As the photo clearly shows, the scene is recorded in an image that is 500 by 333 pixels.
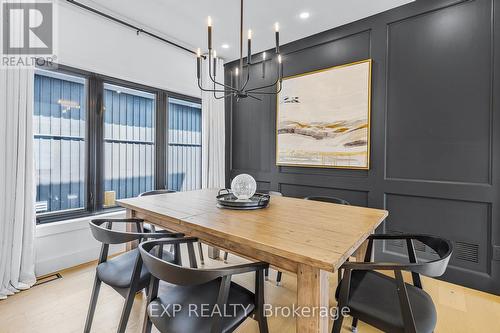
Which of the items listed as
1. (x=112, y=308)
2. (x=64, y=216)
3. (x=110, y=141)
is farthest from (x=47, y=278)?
(x=110, y=141)

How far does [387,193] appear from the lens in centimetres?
265

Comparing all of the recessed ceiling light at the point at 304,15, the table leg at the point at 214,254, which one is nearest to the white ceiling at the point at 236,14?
the recessed ceiling light at the point at 304,15

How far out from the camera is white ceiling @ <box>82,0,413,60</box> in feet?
8.22

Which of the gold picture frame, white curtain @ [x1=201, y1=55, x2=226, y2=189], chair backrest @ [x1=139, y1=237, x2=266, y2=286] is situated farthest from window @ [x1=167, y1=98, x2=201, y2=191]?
chair backrest @ [x1=139, y1=237, x2=266, y2=286]

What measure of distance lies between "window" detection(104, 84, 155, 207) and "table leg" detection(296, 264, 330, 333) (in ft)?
8.87

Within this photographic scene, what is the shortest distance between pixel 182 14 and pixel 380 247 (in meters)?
3.39

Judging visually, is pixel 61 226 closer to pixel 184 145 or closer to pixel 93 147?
pixel 93 147

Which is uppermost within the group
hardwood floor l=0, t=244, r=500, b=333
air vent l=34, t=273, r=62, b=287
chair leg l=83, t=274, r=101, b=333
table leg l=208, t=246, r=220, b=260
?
chair leg l=83, t=274, r=101, b=333

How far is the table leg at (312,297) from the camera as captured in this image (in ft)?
3.45

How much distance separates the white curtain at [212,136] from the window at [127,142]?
745 mm

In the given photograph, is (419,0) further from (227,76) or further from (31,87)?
(31,87)

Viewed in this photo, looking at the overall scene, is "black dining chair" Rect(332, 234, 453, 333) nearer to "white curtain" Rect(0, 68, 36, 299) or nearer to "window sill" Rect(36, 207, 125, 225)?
"white curtain" Rect(0, 68, 36, 299)

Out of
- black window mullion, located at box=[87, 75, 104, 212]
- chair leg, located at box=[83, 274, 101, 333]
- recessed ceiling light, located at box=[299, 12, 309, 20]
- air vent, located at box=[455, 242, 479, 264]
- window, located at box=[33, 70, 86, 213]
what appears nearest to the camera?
chair leg, located at box=[83, 274, 101, 333]

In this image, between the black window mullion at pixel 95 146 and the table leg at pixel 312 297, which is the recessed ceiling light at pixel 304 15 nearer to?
the black window mullion at pixel 95 146
